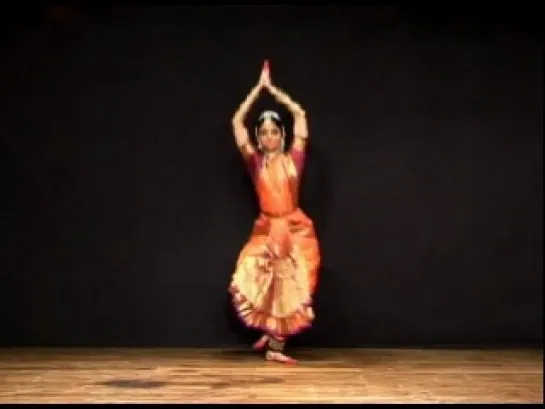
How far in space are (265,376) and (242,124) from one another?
1.35 m

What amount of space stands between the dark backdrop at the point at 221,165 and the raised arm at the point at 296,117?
1.29ft

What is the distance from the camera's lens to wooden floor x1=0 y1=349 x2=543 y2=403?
333 centimetres

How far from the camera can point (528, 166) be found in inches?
184

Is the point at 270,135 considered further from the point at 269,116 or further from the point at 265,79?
the point at 265,79

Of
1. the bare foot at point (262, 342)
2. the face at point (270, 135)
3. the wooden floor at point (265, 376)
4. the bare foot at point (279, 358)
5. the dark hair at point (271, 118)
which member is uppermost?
the dark hair at point (271, 118)

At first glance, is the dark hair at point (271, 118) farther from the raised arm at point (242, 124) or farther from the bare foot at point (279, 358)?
the bare foot at point (279, 358)

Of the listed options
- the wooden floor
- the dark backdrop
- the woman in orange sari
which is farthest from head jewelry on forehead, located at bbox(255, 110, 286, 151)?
the wooden floor

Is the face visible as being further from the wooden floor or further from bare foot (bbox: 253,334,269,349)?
the wooden floor

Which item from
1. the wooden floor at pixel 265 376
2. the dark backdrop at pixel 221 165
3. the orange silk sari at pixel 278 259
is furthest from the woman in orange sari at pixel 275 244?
the dark backdrop at pixel 221 165

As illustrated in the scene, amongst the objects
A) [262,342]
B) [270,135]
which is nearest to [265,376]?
[262,342]

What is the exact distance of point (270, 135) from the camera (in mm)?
4230

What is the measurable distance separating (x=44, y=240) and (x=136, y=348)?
0.84 metres

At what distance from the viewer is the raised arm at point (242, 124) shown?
423 centimetres

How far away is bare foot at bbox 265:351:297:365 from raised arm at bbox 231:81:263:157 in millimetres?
1076
